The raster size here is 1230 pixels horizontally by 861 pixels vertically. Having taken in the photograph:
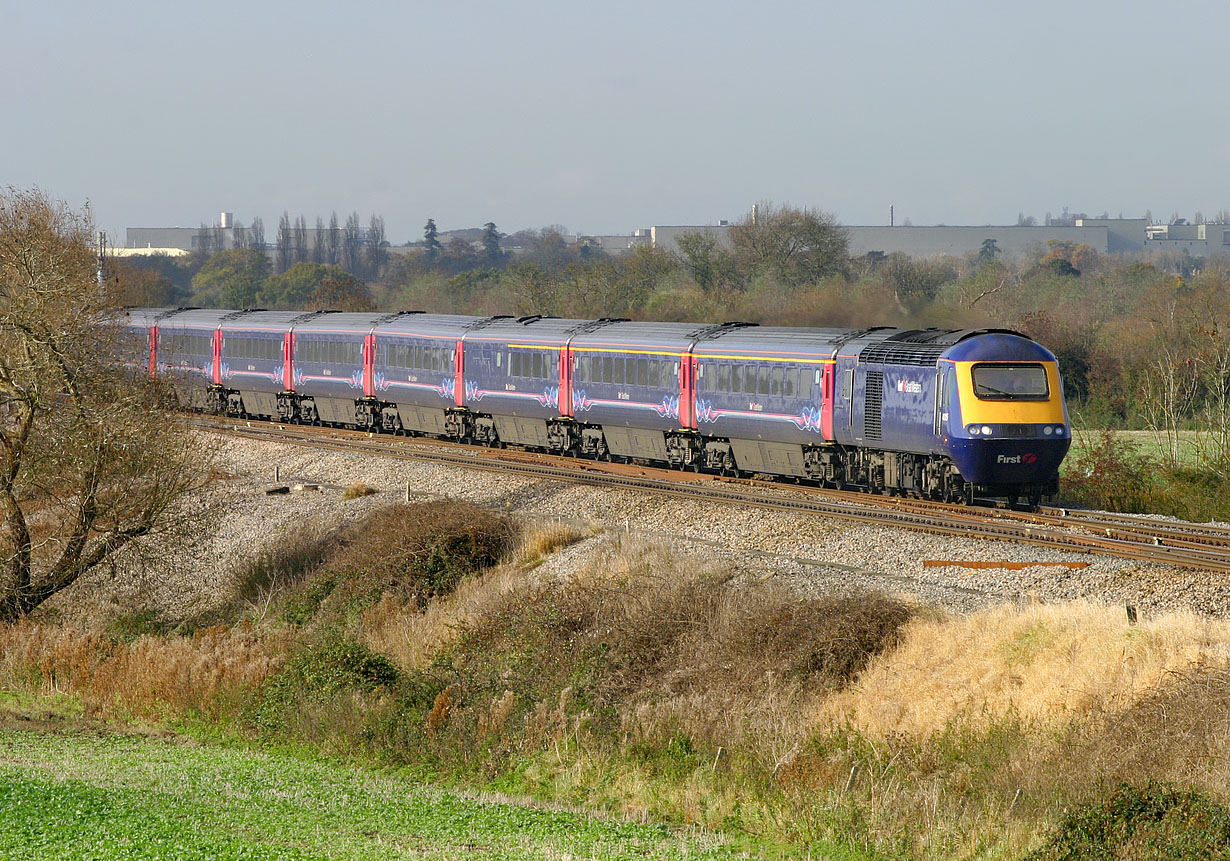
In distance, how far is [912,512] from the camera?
24219 mm

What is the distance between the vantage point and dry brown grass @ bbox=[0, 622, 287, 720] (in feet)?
68.9

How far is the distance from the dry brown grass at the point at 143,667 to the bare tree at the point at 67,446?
5.61 ft

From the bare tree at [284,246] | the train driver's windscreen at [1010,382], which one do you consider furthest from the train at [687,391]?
the bare tree at [284,246]

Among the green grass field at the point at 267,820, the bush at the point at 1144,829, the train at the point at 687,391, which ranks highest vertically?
the train at the point at 687,391

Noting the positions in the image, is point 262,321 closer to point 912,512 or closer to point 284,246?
point 912,512

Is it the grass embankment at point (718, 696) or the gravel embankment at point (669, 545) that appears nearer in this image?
the grass embankment at point (718, 696)

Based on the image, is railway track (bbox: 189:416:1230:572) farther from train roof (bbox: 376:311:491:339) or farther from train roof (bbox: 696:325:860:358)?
train roof (bbox: 376:311:491:339)

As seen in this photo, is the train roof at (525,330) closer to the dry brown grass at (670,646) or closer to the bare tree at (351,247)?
the dry brown grass at (670,646)

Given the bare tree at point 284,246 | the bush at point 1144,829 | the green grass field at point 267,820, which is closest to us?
the bush at point 1144,829

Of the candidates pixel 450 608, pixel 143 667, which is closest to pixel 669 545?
pixel 450 608

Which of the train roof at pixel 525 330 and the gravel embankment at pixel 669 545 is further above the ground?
the train roof at pixel 525 330

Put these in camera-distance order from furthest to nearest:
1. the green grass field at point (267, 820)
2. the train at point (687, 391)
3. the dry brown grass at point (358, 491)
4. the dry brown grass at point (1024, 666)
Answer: the dry brown grass at point (358, 491) → the train at point (687, 391) → the dry brown grass at point (1024, 666) → the green grass field at point (267, 820)

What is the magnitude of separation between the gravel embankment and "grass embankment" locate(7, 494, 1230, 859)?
1.53 metres

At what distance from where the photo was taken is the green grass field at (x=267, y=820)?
11.2 m
